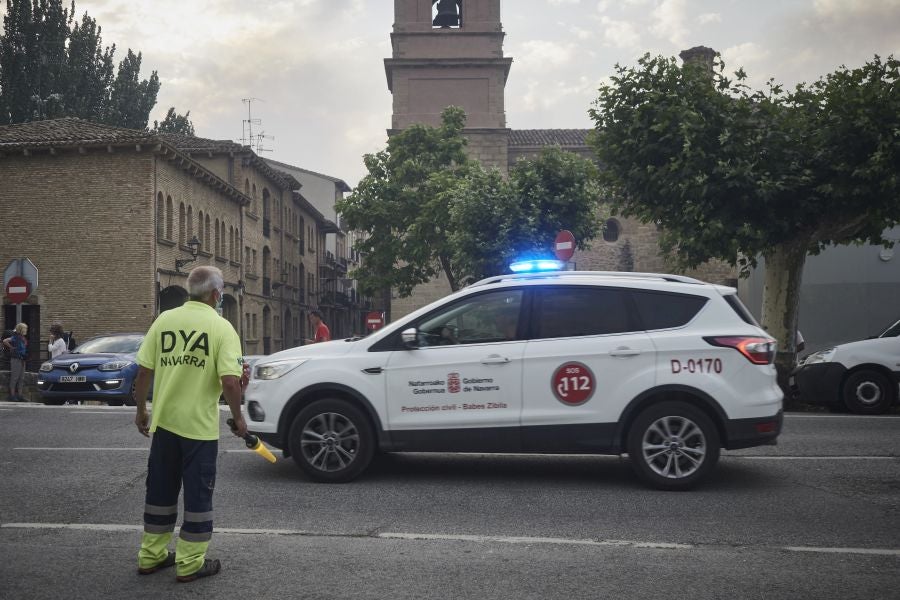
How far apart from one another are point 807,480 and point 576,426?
2.18 metres

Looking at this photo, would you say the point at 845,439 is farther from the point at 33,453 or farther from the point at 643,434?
the point at 33,453

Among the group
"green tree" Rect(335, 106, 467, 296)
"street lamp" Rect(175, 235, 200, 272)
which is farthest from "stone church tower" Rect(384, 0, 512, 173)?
"street lamp" Rect(175, 235, 200, 272)

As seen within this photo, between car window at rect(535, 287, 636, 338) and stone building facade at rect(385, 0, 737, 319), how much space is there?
39.3 metres

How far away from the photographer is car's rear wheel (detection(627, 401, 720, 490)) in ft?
25.7

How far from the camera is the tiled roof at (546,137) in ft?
171

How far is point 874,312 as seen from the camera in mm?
28750

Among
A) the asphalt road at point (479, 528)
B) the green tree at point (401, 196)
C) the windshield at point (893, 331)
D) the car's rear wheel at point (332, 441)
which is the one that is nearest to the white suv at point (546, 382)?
the car's rear wheel at point (332, 441)

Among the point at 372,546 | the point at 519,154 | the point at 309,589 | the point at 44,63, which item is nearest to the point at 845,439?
the point at 372,546

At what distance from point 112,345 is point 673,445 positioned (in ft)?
46.4

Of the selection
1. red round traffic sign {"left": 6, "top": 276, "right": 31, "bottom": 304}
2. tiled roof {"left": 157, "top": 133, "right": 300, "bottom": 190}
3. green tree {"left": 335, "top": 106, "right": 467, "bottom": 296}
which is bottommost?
red round traffic sign {"left": 6, "top": 276, "right": 31, "bottom": 304}

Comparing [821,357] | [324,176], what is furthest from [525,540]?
[324,176]

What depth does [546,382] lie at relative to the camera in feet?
26.4

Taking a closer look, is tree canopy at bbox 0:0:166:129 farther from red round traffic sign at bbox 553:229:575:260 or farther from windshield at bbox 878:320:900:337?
windshield at bbox 878:320:900:337

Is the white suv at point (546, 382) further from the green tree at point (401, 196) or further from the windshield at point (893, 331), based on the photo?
the green tree at point (401, 196)
